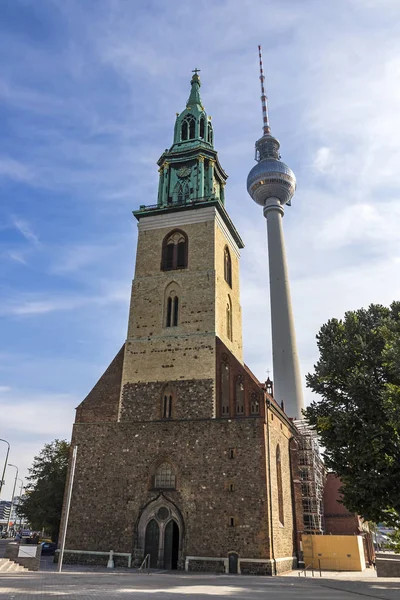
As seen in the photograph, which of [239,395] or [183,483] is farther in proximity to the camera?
[239,395]

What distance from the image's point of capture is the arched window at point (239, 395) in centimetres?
2638

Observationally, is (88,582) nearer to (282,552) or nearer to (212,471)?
(212,471)

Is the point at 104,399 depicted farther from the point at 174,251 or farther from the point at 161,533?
the point at 174,251

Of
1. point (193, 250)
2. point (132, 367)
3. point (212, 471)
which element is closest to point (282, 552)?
point (212, 471)

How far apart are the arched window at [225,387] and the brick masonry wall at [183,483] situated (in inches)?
35.8

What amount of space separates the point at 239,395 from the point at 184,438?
4.03m

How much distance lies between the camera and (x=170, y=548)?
24.9m

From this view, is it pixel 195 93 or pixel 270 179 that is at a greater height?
pixel 270 179

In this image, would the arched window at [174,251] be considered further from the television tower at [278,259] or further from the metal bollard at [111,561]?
the television tower at [278,259]

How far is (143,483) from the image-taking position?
25953mm

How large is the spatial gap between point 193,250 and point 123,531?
61.0ft

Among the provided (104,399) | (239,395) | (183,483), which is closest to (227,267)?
(239,395)

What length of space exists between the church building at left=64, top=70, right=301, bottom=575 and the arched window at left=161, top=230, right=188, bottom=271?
0.08 metres

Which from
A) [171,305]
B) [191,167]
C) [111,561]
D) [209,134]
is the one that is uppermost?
[209,134]
